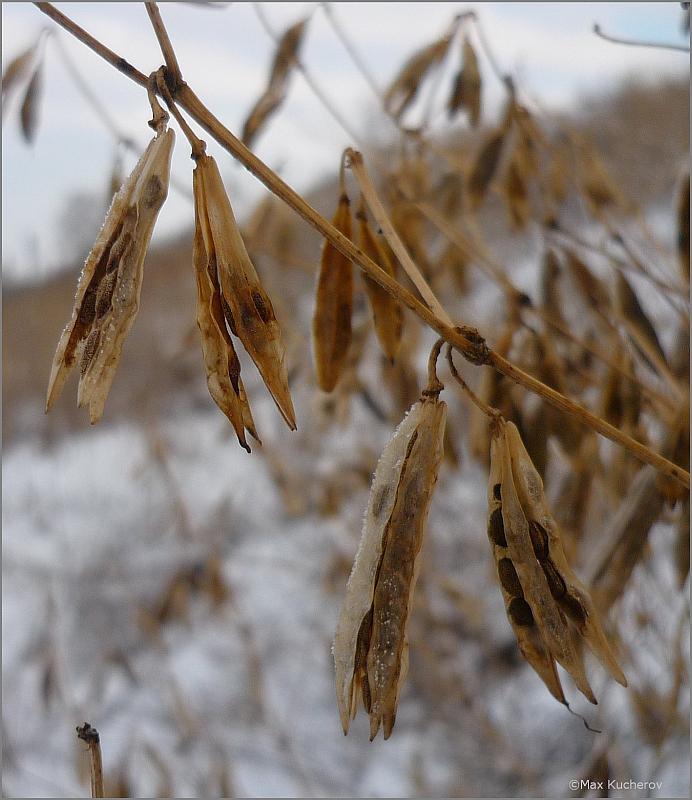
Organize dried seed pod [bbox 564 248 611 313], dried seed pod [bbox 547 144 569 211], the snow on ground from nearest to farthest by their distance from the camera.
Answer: dried seed pod [bbox 564 248 611 313], dried seed pod [bbox 547 144 569 211], the snow on ground

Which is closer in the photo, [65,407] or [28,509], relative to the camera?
[28,509]

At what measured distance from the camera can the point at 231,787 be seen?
0.86 meters

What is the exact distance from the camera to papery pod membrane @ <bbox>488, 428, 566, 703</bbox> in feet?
0.78

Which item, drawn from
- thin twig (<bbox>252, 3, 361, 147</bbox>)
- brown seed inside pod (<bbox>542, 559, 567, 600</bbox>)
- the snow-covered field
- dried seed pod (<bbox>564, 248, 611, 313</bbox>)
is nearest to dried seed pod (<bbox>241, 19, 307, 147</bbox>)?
thin twig (<bbox>252, 3, 361, 147</bbox>)

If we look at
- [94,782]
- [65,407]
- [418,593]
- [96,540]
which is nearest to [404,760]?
[418,593]

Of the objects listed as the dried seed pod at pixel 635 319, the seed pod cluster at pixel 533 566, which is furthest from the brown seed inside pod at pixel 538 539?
the dried seed pod at pixel 635 319

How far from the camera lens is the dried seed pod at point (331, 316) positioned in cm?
33

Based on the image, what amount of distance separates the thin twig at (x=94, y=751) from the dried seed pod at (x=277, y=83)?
354mm

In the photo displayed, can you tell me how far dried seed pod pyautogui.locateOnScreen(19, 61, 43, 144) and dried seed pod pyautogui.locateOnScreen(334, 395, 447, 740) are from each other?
16.5 inches

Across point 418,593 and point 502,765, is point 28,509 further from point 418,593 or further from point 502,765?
point 502,765

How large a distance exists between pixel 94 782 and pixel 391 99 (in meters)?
0.52

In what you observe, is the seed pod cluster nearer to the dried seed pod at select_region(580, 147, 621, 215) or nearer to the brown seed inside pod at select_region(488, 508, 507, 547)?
the brown seed inside pod at select_region(488, 508, 507, 547)

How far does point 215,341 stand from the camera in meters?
0.22

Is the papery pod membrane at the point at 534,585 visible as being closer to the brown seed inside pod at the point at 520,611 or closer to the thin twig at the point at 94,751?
the brown seed inside pod at the point at 520,611
